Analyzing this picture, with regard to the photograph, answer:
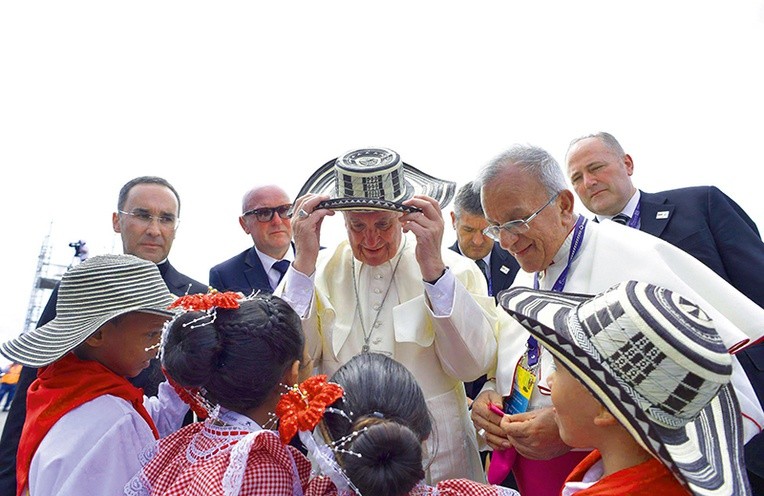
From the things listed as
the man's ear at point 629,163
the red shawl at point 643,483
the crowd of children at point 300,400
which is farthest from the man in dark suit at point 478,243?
the red shawl at point 643,483

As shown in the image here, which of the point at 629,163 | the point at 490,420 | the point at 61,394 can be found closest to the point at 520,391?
the point at 490,420

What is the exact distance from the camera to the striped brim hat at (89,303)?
2549 mm

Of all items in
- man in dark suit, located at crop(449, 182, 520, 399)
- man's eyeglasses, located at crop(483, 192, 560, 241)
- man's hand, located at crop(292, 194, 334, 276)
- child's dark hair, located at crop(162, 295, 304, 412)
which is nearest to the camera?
child's dark hair, located at crop(162, 295, 304, 412)

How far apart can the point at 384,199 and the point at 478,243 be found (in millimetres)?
2241

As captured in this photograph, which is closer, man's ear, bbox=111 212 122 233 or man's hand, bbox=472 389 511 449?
man's hand, bbox=472 389 511 449

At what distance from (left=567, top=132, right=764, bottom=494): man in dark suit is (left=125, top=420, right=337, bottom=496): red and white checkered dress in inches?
109

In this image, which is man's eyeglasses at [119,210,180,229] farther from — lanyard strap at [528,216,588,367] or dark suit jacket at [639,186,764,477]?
dark suit jacket at [639,186,764,477]

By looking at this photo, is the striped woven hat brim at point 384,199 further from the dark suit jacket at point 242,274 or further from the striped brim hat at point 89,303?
the dark suit jacket at point 242,274

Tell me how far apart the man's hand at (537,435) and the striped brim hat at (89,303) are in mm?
1762

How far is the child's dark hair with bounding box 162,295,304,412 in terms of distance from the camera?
2.05m

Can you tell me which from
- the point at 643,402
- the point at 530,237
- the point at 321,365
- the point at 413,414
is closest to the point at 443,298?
the point at 530,237

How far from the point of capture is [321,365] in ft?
10.9

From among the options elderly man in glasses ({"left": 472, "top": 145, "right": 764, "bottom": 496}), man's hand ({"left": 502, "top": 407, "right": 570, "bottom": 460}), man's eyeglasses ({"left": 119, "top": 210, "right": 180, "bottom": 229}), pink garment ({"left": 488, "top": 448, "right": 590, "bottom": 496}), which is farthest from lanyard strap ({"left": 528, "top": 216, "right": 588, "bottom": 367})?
man's eyeglasses ({"left": 119, "top": 210, "right": 180, "bottom": 229})

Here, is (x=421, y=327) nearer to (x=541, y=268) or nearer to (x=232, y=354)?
(x=541, y=268)
